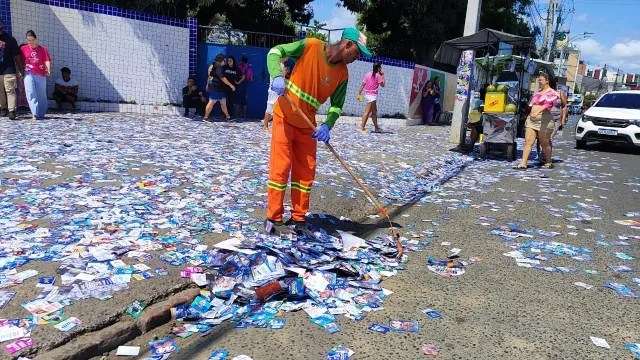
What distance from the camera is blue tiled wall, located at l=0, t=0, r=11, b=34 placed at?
1055cm

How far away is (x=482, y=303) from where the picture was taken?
3514mm

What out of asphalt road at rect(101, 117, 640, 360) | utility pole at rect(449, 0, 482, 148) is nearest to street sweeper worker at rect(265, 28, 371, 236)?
asphalt road at rect(101, 117, 640, 360)

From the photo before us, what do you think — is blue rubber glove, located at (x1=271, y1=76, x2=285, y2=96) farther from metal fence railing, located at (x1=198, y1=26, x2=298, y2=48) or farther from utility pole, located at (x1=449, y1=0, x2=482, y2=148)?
metal fence railing, located at (x1=198, y1=26, x2=298, y2=48)

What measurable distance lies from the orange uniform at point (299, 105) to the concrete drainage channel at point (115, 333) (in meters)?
1.39

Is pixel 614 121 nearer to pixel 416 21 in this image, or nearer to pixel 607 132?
pixel 607 132

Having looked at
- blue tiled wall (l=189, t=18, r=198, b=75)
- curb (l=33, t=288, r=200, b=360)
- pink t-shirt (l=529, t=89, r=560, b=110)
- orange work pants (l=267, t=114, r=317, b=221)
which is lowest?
curb (l=33, t=288, r=200, b=360)

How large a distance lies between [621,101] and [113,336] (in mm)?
15178

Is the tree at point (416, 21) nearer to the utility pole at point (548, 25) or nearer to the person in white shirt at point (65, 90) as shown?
the person in white shirt at point (65, 90)

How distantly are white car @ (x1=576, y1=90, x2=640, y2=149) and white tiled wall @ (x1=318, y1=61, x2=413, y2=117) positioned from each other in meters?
6.14

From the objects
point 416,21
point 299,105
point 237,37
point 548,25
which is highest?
point 548,25

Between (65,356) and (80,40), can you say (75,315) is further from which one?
(80,40)

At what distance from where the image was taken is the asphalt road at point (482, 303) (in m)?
2.87

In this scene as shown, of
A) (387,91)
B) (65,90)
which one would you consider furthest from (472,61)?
(65,90)

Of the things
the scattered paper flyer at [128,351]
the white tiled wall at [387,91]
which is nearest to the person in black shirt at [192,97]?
the white tiled wall at [387,91]
